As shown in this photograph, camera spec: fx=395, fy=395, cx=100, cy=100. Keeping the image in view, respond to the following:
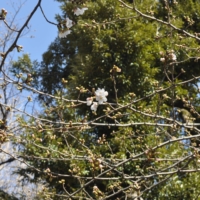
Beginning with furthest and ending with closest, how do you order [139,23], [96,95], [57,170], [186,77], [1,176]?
[1,176] → [186,77] → [139,23] → [57,170] → [96,95]

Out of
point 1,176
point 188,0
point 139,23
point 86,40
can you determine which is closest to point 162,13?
point 188,0

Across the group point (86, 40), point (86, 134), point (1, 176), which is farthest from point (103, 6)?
point (1, 176)

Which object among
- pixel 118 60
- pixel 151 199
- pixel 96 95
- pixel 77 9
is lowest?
pixel 151 199

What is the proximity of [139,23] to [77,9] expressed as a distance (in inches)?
121

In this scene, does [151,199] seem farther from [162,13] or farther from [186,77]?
[162,13]

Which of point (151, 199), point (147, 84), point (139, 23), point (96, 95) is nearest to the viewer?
point (96, 95)

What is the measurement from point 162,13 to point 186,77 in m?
0.95

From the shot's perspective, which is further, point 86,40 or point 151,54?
point 86,40

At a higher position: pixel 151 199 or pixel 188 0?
pixel 188 0

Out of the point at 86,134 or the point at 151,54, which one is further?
the point at 151,54

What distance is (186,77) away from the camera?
5.20m

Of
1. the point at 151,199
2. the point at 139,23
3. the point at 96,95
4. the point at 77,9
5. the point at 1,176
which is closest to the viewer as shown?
the point at 77,9

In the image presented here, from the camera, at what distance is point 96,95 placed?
1.96 meters

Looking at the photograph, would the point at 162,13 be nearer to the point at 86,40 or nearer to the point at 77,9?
the point at 86,40
